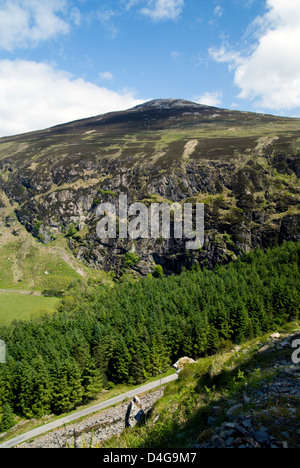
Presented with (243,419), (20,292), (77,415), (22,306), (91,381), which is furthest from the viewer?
(20,292)

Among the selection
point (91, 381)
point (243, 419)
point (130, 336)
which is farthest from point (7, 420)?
point (243, 419)

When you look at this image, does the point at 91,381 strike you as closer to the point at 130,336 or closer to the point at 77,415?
the point at 77,415

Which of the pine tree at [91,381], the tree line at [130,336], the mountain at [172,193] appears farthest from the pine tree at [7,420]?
the mountain at [172,193]

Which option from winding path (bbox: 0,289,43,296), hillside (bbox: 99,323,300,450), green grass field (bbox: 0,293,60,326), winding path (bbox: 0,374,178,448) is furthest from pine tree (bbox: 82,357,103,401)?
winding path (bbox: 0,289,43,296)

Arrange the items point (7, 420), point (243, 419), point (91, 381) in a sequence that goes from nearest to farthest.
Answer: point (243, 419), point (7, 420), point (91, 381)

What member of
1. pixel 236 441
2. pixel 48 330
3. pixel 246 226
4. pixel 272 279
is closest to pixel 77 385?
A: pixel 48 330

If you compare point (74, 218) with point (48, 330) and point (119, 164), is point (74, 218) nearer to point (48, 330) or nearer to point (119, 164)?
point (119, 164)
